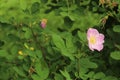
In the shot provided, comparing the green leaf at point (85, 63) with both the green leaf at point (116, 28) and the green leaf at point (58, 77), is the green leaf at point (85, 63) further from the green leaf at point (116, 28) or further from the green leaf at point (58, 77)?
the green leaf at point (116, 28)

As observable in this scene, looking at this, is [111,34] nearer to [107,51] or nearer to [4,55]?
[107,51]

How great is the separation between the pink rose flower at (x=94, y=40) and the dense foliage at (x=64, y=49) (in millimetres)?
34

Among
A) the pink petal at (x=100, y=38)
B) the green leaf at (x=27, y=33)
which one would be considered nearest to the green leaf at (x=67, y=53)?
the pink petal at (x=100, y=38)

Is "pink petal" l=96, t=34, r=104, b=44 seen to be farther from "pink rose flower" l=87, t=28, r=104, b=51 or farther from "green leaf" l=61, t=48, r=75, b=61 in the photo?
"green leaf" l=61, t=48, r=75, b=61

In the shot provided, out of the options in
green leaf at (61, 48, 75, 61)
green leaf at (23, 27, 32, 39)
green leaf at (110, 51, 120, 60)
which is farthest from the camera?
green leaf at (23, 27, 32, 39)

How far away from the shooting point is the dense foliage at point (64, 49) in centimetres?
213

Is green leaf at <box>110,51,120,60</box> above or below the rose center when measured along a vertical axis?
below

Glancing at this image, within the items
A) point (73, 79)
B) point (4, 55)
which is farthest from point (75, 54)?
point (4, 55)

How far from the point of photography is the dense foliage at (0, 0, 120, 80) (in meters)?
2.13

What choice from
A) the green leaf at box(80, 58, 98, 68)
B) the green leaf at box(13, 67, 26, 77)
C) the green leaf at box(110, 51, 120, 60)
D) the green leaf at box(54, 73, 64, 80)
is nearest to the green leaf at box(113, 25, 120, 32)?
the green leaf at box(110, 51, 120, 60)

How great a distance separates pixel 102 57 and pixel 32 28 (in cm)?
43

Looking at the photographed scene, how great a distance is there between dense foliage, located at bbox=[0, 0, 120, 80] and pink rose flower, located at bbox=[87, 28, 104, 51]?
0.03 metres

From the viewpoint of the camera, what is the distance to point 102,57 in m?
2.50

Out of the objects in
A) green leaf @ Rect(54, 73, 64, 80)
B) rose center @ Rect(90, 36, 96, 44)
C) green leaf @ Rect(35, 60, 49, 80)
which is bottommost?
green leaf @ Rect(54, 73, 64, 80)
